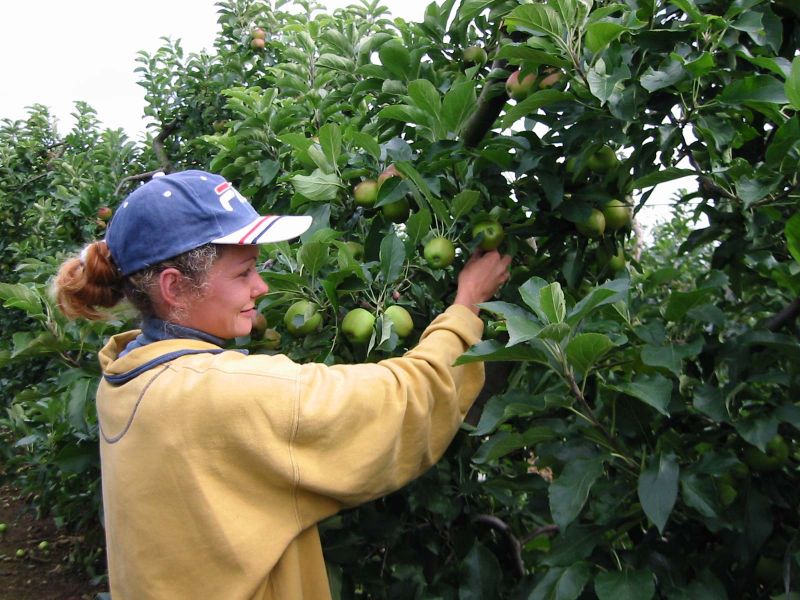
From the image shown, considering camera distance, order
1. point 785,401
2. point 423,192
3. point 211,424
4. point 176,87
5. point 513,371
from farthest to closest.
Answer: point 176,87 < point 513,371 < point 423,192 < point 785,401 < point 211,424

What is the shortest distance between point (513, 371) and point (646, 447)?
49cm

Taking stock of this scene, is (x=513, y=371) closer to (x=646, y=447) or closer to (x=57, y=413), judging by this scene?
(x=646, y=447)

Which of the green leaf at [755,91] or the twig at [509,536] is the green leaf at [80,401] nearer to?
the twig at [509,536]

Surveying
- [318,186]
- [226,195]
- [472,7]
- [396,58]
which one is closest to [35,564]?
[318,186]

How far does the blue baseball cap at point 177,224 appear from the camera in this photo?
1.36 meters

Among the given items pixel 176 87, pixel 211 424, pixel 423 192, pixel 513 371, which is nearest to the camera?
pixel 211 424

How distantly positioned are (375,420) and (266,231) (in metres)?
0.40

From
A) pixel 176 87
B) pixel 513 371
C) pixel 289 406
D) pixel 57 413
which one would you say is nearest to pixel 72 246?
pixel 176 87

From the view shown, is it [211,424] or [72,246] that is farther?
[72,246]

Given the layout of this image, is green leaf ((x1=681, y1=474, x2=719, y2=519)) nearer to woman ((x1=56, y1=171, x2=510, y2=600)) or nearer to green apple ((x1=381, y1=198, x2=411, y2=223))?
woman ((x1=56, y1=171, x2=510, y2=600))

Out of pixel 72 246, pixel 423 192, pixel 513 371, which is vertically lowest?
pixel 72 246

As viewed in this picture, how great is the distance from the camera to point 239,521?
1219mm

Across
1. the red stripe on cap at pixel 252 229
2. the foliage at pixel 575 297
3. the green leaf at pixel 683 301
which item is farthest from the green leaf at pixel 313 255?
the green leaf at pixel 683 301

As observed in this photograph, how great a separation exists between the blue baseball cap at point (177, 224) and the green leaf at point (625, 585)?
788mm
